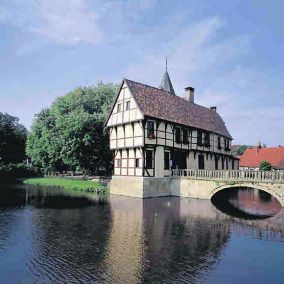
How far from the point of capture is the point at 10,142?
6450cm

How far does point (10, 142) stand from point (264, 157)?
49.2 m

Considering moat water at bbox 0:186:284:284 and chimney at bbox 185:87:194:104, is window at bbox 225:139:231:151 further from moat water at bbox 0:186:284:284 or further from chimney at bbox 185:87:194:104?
moat water at bbox 0:186:284:284

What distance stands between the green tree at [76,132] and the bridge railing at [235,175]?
12877 mm

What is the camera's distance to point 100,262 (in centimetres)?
1277

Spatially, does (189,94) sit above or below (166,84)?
below

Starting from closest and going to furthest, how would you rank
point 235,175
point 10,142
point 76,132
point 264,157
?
point 235,175 < point 76,132 < point 264,157 < point 10,142

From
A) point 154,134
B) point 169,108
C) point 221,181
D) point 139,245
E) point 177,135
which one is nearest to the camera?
point 139,245

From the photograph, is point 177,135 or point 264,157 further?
point 264,157

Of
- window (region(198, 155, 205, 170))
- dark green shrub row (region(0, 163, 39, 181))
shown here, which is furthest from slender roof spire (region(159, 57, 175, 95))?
dark green shrub row (region(0, 163, 39, 181))

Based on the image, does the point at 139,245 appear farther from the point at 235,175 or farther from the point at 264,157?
the point at 264,157

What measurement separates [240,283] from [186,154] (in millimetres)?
26614

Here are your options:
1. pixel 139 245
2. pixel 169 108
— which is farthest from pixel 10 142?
pixel 139 245

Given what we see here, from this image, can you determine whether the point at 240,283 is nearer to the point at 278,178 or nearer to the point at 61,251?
the point at 61,251

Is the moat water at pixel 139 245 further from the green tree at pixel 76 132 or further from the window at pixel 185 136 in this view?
the green tree at pixel 76 132
